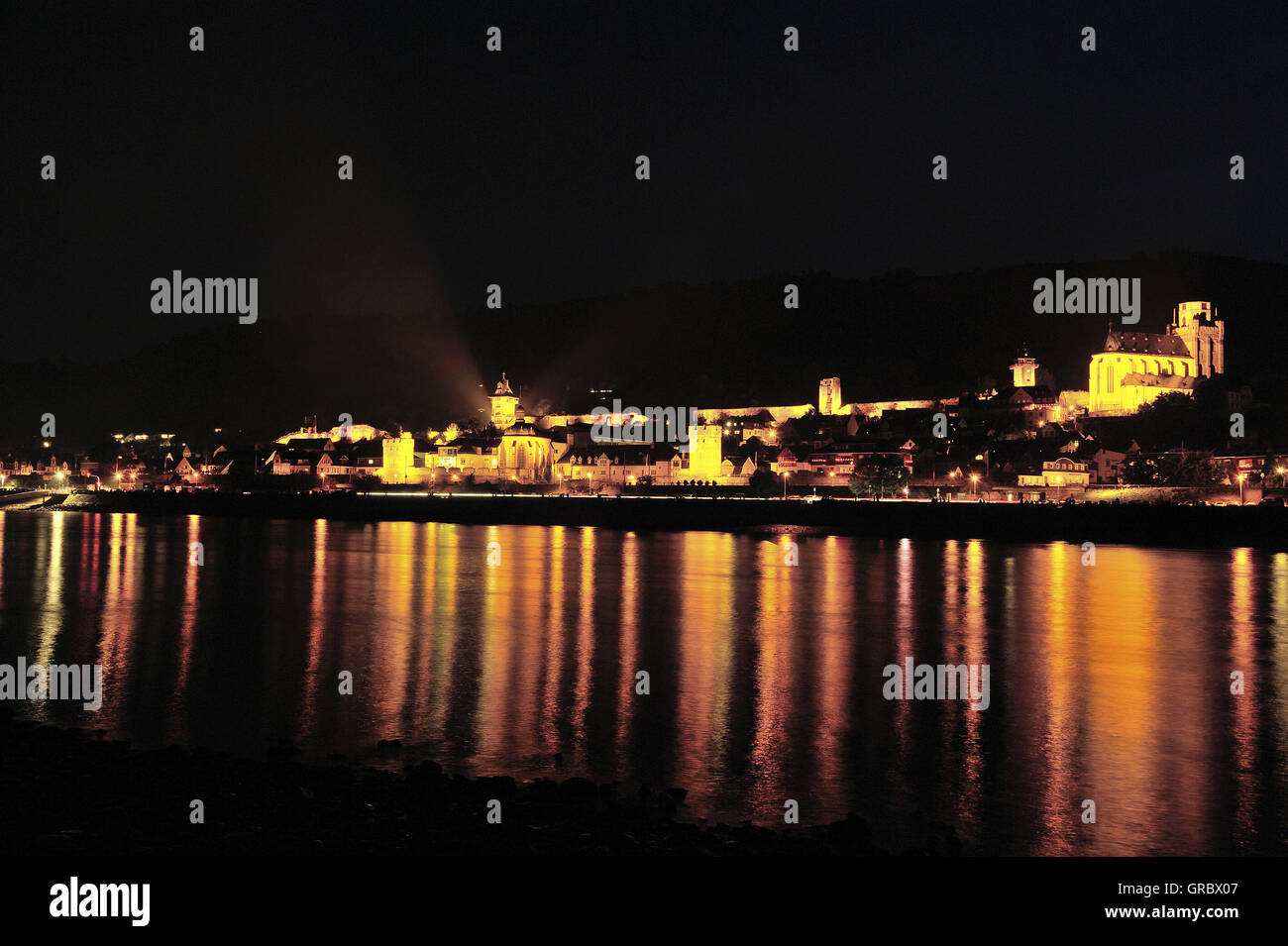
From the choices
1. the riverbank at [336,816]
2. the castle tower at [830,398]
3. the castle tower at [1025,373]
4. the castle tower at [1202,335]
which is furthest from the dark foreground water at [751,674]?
the castle tower at [830,398]

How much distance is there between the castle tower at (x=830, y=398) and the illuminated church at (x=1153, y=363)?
87.0 ft

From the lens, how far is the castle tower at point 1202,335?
112m

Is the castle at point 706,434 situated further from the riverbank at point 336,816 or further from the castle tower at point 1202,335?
the riverbank at point 336,816

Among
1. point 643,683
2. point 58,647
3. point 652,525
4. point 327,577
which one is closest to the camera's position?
point 643,683

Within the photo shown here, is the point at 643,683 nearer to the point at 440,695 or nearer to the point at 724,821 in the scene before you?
the point at 440,695

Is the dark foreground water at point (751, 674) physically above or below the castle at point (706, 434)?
below

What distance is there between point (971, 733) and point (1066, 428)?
8091 cm

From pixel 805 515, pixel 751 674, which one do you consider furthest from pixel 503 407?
pixel 751 674
